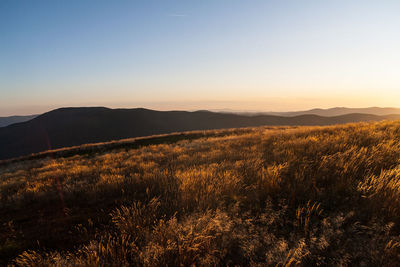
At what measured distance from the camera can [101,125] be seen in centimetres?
14888

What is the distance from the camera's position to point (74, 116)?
547 feet

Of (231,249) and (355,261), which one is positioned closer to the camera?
(355,261)

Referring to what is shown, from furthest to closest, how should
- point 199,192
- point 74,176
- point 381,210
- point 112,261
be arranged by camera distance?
1. point 74,176
2. point 199,192
3. point 381,210
4. point 112,261

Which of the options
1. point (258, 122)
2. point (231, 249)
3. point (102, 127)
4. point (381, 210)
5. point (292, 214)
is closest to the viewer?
point (231, 249)

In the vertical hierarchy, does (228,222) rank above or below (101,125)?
below

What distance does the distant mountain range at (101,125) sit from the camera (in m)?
135

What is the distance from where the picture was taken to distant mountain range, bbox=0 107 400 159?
443 ft

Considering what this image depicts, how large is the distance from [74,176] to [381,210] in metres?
7.31

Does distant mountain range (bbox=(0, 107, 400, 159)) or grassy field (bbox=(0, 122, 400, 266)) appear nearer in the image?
grassy field (bbox=(0, 122, 400, 266))

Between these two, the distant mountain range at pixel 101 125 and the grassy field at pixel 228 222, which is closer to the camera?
the grassy field at pixel 228 222

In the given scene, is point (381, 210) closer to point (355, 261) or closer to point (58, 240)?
point (355, 261)

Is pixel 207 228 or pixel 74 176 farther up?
pixel 207 228

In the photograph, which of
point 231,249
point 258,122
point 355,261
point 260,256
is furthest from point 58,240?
point 258,122

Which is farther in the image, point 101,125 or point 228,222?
point 101,125
